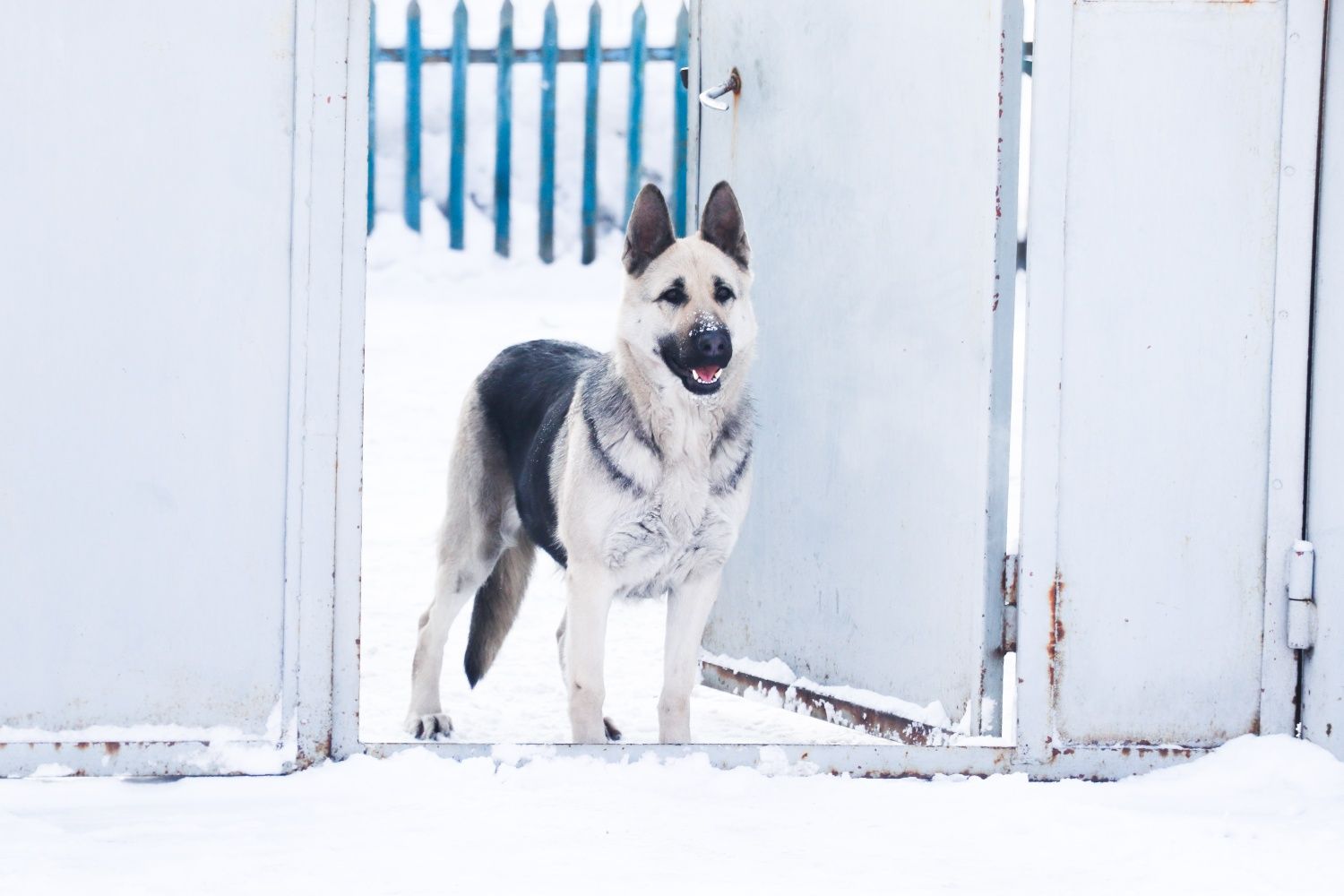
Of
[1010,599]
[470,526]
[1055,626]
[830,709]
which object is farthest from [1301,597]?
[470,526]

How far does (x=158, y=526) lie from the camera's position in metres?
2.95

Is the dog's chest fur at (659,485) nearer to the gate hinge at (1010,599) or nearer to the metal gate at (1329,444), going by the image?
the gate hinge at (1010,599)

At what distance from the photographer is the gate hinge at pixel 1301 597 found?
122 inches

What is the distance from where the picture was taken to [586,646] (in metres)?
3.49

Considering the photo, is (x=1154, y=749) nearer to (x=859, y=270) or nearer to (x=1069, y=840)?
(x=1069, y=840)

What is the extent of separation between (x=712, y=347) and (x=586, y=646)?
2.60ft

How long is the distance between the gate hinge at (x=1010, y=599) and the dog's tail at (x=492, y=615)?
1.46 meters

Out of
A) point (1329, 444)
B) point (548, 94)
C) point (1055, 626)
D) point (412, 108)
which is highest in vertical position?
point (548, 94)

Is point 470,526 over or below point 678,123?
below

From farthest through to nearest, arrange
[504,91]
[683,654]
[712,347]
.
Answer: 1. [504,91]
2. [683,654]
3. [712,347]

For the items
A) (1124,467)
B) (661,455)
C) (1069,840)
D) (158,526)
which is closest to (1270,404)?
(1124,467)

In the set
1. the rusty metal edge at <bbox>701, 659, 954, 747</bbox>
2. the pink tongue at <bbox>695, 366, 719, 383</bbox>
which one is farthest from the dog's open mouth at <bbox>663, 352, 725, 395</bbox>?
the rusty metal edge at <bbox>701, 659, 954, 747</bbox>

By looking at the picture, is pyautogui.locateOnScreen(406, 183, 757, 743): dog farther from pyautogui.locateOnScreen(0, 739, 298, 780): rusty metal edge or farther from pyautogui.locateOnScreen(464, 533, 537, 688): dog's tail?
pyautogui.locateOnScreen(0, 739, 298, 780): rusty metal edge

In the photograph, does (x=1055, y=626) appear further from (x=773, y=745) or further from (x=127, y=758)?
(x=127, y=758)
